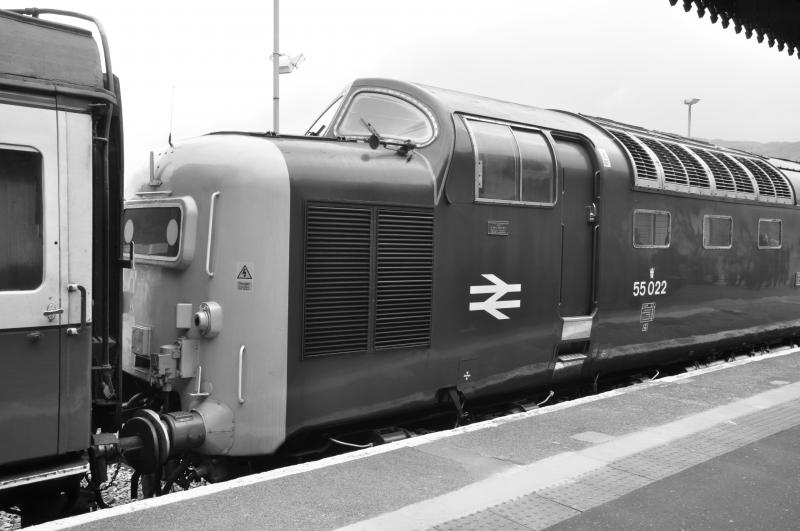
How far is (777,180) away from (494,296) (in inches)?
242

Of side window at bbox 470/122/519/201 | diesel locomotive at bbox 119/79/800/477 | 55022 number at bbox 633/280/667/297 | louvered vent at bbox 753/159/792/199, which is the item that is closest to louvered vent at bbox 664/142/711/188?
diesel locomotive at bbox 119/79/800/477

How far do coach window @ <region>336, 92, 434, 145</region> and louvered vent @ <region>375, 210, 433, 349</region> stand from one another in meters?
0.80

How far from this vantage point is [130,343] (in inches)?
218

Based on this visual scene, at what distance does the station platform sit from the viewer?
3719 mm

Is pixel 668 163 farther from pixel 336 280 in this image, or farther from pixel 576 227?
pixel 336 280

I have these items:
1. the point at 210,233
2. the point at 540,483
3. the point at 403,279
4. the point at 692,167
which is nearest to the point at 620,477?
the point at 540,483

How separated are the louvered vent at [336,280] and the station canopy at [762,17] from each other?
2.54 meters

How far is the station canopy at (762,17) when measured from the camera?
13.4 feet

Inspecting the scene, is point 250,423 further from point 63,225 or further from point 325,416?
point 63,225

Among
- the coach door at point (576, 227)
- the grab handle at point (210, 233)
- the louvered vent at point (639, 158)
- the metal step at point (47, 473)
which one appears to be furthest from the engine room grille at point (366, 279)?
the louvered vent at point (639, 158)

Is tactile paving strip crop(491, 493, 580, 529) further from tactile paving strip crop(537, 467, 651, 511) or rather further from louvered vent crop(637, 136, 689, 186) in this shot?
louvered vent crop(637, 136, 689, 186)

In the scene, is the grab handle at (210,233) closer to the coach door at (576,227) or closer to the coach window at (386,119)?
the coach window at (386,119)

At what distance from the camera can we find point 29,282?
3.54 meters

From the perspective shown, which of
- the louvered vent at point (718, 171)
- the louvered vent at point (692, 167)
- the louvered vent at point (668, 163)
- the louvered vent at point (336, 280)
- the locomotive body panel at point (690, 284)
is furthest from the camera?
the louvered vent at point (718, 171)
